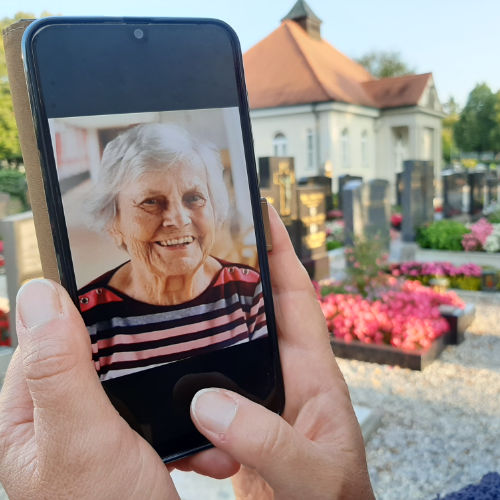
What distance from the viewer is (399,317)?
213 inches

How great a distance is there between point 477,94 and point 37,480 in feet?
193

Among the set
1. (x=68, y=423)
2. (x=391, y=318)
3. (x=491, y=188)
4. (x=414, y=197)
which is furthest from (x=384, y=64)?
(x=68, y=423)

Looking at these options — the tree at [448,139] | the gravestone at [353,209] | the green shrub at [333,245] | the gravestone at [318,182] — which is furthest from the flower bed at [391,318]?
the tree at [448,139]

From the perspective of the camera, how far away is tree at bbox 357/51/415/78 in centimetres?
4103

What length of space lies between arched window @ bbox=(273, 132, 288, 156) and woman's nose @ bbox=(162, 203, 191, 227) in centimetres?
2369

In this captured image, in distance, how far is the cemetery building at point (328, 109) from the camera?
23.8 m

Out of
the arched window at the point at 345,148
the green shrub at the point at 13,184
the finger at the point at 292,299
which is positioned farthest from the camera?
the arched window at the point at 345,148

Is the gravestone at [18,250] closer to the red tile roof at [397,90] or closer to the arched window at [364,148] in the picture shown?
the arched window at [364,148]

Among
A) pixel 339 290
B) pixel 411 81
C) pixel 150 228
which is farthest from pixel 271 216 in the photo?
pixel 411 81

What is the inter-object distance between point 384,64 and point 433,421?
4116 centimetres

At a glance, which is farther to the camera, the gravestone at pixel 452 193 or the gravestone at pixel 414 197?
the gravestone at pixel 452 193

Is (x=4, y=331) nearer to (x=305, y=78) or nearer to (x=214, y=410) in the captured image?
(x=214, y=410)

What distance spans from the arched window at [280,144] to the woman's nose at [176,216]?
2369cm

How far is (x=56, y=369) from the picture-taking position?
3.11ft
